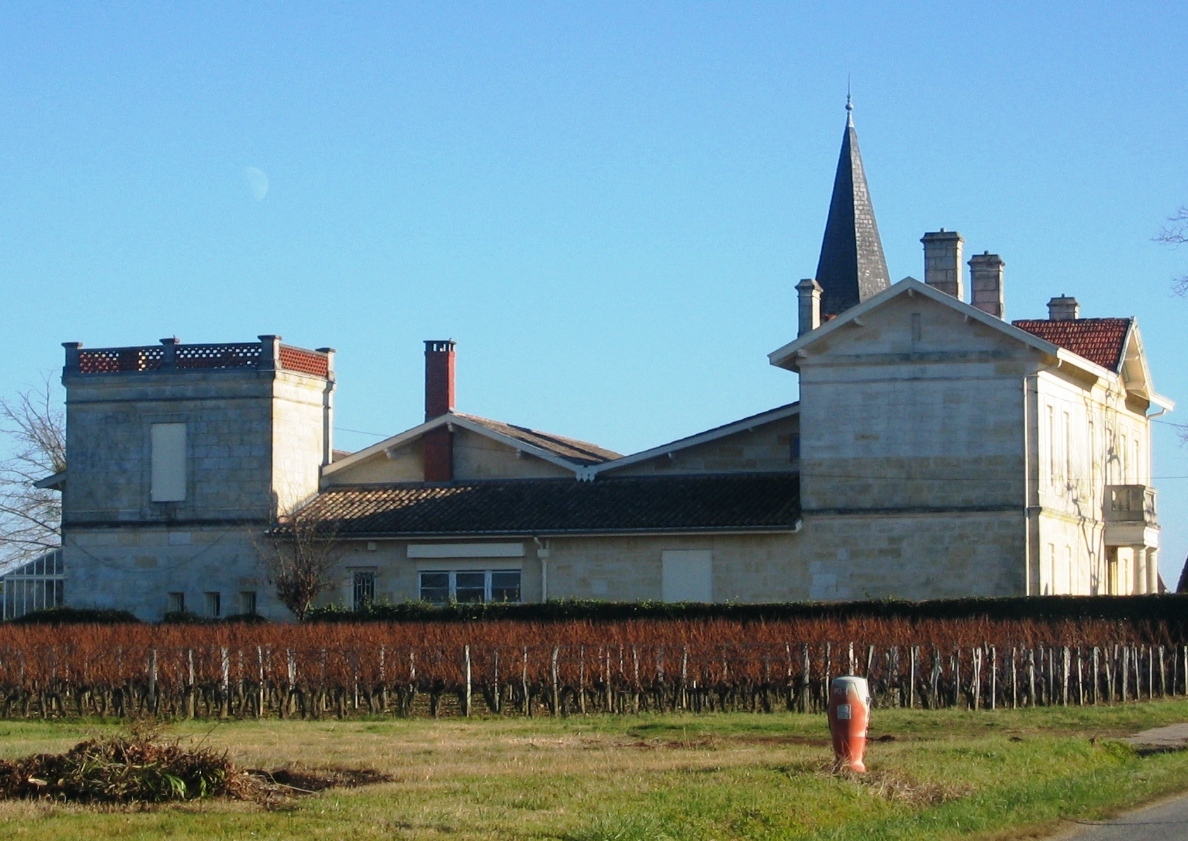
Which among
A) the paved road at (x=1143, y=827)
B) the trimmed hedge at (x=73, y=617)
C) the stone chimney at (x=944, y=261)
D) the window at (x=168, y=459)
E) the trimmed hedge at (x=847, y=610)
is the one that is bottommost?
the paved road at (x=1143, y=827)

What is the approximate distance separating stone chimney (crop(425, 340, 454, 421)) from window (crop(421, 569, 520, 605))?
241 inches

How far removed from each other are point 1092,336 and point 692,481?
36.1ft

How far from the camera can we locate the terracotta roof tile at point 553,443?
4631 cm

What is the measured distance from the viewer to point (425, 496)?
45.4 meters

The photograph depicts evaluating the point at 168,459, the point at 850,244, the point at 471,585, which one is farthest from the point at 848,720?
the point at 850,244

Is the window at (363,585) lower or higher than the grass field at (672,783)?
higher

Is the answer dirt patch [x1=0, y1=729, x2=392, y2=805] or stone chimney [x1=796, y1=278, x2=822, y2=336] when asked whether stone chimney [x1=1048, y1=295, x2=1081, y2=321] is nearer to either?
stone chimney [x1=796, y1=278, x2=822, y2=336]

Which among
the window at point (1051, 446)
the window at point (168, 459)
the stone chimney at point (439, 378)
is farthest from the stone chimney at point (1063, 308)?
the window at point (168, 459)

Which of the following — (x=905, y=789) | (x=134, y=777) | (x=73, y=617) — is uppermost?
(x=73, y=617)

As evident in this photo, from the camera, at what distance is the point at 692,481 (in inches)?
1732

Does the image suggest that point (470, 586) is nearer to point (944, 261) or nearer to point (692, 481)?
point (692, 481)

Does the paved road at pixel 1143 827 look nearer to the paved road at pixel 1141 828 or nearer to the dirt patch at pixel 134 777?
the paved road at pixel 1141 828

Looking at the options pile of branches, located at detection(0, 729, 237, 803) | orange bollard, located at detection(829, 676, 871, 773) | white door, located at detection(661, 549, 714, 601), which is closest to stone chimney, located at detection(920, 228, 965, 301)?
white door, located at detection(661, 549, 714, 601)

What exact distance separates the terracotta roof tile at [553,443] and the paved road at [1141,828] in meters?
29.9
